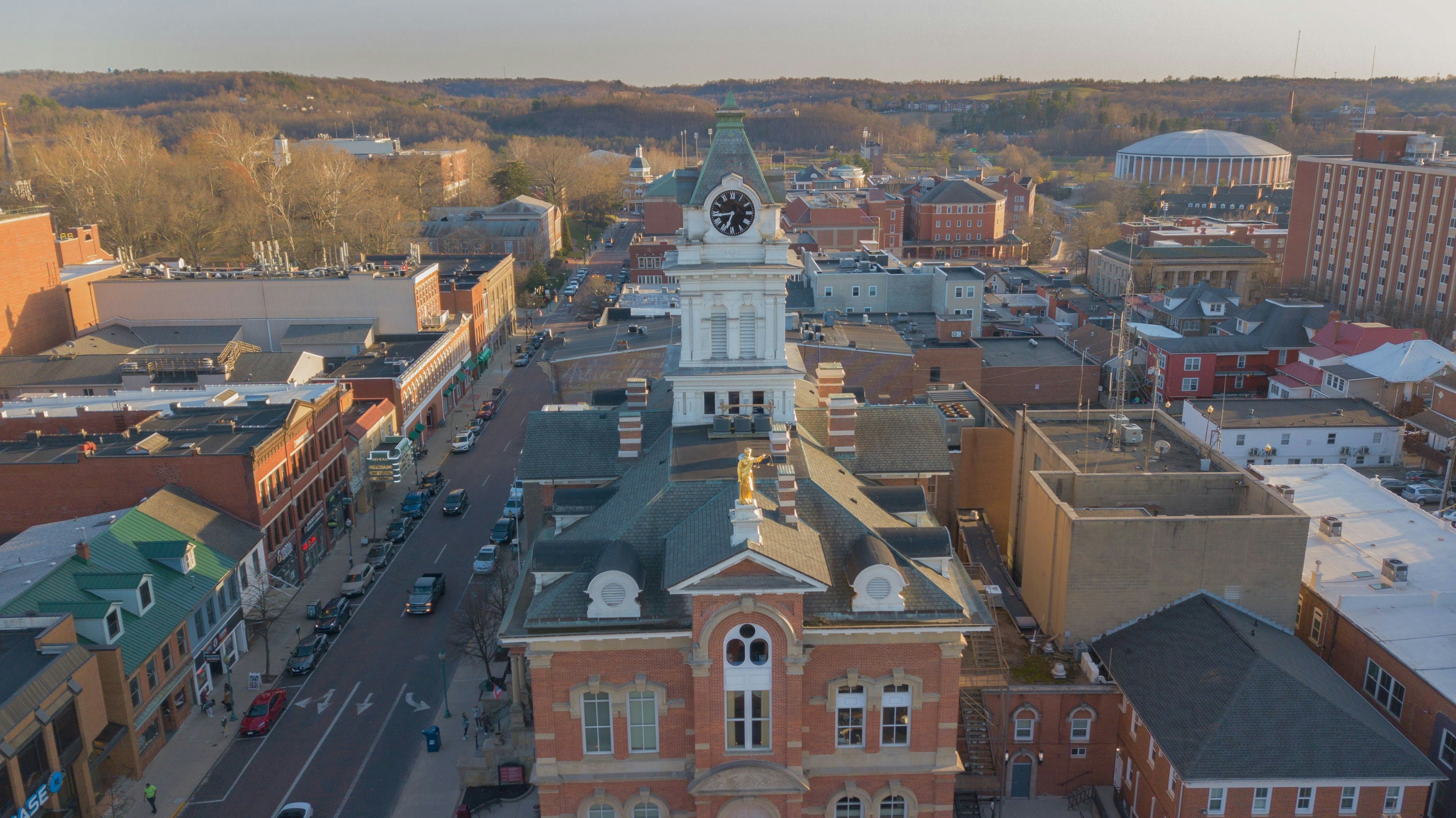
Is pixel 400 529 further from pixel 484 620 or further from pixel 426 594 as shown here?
pixel 484 620

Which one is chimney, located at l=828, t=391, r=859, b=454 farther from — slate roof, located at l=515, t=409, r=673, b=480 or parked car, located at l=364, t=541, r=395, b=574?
parked car, located at l=364, t=541, r=395, b=574

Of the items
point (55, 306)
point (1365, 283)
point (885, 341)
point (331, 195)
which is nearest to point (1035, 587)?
point (885, 341)

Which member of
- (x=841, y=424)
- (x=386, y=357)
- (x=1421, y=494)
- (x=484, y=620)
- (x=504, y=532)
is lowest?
(x=1421, y=494)

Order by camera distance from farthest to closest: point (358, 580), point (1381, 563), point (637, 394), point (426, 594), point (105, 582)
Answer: point (358, 580), point (426, 594), point (637, 394), point (1381, 563), point (105, 582)

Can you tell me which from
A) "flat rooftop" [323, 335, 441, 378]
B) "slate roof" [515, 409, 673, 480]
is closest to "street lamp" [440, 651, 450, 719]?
"slate roof" [515, 409, 673, 480]

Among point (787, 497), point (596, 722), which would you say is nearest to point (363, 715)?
point (596, 722)

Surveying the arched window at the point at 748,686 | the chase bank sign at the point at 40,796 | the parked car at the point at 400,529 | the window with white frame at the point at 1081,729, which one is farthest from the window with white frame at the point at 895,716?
the parked car at the point at 400,529

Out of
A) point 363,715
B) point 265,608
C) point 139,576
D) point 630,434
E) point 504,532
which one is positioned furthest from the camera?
point 504,532

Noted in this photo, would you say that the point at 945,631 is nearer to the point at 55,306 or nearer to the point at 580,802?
the point at 580,802

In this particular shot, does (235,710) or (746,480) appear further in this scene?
(235,710)
